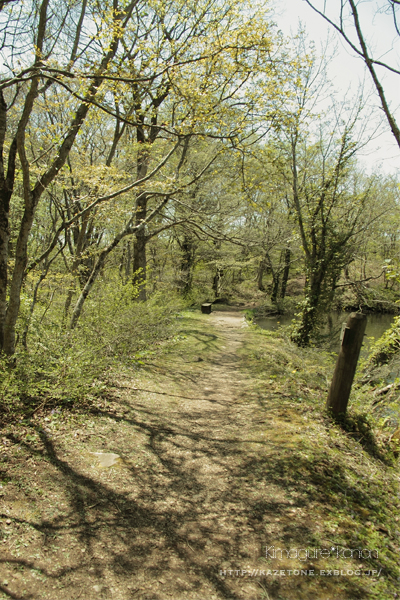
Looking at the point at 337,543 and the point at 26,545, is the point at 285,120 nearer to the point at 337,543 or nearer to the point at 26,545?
the point at 337,543

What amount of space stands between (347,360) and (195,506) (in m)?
2.52

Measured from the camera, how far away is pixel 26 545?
7.57ft

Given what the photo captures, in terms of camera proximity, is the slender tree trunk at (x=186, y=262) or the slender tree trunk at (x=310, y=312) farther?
the slender tree trunk at (x=186, y=262)

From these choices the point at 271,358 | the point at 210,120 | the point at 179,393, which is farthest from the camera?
the point at 271,358

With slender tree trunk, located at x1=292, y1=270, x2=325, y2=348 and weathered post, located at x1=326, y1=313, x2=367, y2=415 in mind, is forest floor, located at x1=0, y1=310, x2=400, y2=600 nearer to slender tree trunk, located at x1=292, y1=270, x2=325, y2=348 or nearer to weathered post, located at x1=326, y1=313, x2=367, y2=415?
weathered post, located at x1=326, y1=313, x2=367, y2=415

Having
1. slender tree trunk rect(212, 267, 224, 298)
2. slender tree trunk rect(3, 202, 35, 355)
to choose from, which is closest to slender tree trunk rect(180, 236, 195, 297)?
slender tree trunk rect(212, 267, 224, 298)

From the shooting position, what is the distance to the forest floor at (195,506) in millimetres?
2178

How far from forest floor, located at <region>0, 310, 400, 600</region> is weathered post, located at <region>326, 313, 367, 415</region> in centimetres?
36

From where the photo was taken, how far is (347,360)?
4.16 m

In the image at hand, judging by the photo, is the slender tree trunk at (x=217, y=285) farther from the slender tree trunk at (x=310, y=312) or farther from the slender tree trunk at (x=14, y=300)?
the slender tree trunk at (x=14, y=300)

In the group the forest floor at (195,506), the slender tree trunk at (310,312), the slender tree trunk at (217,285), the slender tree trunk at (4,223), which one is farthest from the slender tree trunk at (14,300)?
the slender tree trunk at (217,285)

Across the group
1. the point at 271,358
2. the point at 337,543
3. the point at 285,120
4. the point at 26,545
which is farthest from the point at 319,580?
the point at 285,120

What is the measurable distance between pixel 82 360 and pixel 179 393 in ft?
6.07

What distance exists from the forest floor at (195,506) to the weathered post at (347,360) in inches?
14.3
